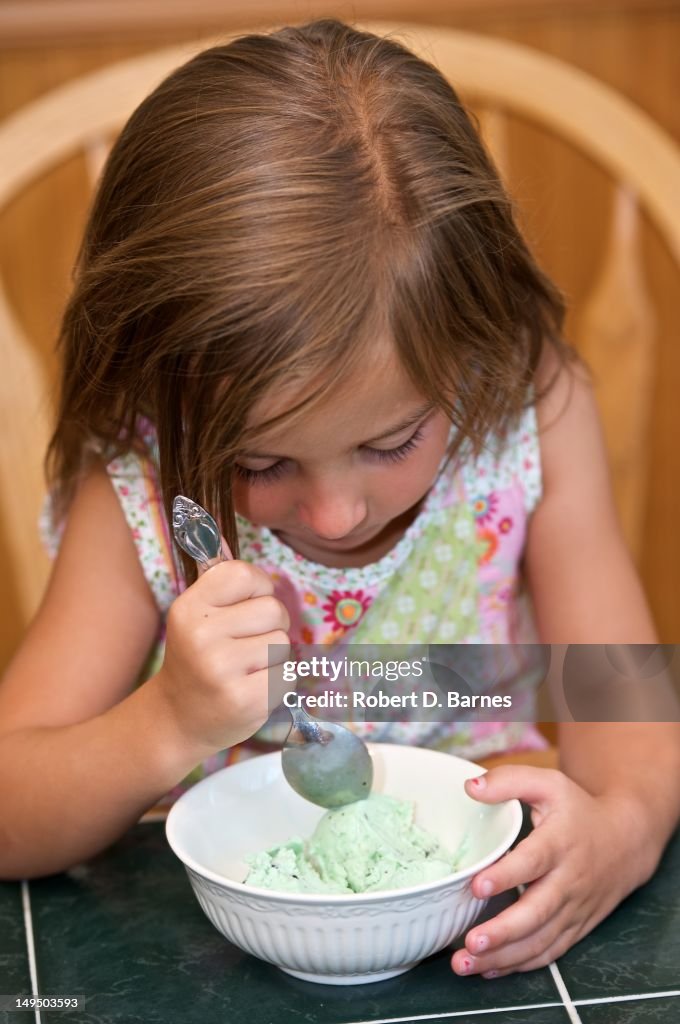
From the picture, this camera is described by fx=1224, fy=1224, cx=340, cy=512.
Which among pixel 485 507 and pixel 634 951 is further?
pixel 485 507

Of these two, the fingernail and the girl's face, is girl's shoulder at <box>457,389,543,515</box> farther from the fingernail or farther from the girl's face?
the fingernail

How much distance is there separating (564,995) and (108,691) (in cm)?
43

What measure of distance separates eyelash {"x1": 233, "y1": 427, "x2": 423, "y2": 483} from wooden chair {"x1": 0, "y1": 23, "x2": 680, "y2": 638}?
0.60m

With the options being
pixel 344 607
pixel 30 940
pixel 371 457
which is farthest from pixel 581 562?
pixel 30 940

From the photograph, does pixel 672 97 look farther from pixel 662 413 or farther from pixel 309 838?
pixel 309 838

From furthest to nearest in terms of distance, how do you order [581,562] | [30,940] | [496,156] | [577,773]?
[496,156] → [581,562] → [577,773] → [30,940]

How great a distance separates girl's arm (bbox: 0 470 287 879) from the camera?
→ 71 centimetres

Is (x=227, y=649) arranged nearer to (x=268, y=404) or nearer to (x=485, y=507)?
(x=268, y=404)

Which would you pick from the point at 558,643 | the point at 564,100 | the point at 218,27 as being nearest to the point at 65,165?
the point at 218,27

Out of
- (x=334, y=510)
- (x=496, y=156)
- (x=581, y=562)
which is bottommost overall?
(x=581, y=562)

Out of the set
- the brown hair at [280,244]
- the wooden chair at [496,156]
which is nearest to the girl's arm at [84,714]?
the brown hair at [280,244]

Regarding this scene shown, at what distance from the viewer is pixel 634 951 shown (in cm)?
67

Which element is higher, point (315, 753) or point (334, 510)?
point (334, 510)

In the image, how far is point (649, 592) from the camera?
1.76 metres
